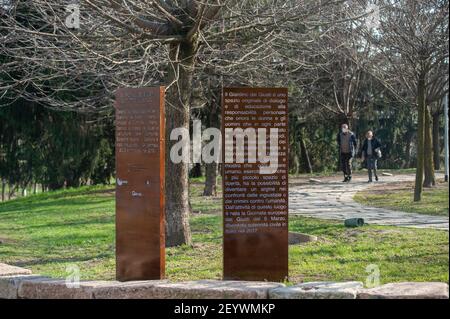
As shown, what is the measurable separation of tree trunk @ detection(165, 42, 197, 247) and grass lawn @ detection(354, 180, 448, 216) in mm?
5584

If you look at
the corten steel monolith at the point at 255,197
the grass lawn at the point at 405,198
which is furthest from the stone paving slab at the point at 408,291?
the grass lawn at the point at 405,198

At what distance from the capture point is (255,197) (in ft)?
29.7

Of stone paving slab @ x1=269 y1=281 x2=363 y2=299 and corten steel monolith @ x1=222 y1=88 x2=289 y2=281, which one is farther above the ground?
corten steel monolith @ x1=222 y1=88 x2=289 y2=281

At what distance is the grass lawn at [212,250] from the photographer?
31.7 ft

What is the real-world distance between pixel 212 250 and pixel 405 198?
8.17 meters

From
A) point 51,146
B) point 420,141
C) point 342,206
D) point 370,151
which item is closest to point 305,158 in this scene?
point 370,151

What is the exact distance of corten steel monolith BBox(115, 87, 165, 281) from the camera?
9.08 meters

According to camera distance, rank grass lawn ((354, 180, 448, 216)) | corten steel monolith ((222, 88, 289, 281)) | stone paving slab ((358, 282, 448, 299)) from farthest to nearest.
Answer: grass lawn ((354, 180, 448, 216)), corten steel monolith ((222, 88, 289, 281)), stone paving slab ((358, 282, 448, 299))

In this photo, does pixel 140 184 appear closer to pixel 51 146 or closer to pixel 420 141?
pixel 420 141

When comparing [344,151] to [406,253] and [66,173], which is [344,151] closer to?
[66,173]

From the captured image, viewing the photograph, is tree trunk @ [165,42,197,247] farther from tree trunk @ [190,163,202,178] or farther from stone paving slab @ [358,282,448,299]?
tree trunk @ [190,163,202,178]

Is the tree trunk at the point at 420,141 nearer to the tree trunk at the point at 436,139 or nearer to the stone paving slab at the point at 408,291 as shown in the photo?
the stone paving slab at the point at 408,291

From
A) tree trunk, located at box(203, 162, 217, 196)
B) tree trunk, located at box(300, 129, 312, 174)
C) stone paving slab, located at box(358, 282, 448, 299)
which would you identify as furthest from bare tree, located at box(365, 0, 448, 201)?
tree trunk, located at box(300, 129, 312, 174)

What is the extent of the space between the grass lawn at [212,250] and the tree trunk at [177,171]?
368 millimetres
